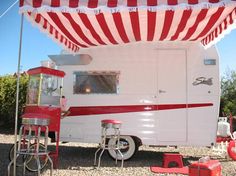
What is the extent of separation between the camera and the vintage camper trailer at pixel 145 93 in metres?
6.69

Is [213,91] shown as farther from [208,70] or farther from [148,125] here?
[148,125]

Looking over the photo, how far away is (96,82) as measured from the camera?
23.1ft

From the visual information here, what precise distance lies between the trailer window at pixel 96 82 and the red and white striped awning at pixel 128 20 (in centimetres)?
59

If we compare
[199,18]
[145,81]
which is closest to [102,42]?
[145,81]

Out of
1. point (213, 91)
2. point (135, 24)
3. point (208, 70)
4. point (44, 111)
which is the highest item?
point (135, 24)

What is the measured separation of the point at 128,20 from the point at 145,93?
2.01m

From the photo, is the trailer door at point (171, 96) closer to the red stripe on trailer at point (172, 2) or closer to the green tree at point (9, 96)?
the red stripe on trailer at point (172, 2)

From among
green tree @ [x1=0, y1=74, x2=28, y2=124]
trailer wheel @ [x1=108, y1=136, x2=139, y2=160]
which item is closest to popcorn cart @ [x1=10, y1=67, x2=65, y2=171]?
trailer wheel @ [x1=108, y1=136, x2=139, y2=160]

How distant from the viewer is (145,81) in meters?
6.87

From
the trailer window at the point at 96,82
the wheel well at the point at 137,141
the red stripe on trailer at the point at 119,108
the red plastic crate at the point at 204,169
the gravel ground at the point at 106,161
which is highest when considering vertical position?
the trailer window at the point at 96,82

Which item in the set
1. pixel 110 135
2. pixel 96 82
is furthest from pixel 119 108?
pixel 96 82

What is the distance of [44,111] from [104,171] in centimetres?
143

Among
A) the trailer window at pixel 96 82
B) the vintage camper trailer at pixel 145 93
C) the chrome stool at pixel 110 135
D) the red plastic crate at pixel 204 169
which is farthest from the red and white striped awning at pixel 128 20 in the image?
→ the red plastic crate at pixel 204 169

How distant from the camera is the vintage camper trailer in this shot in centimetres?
669
